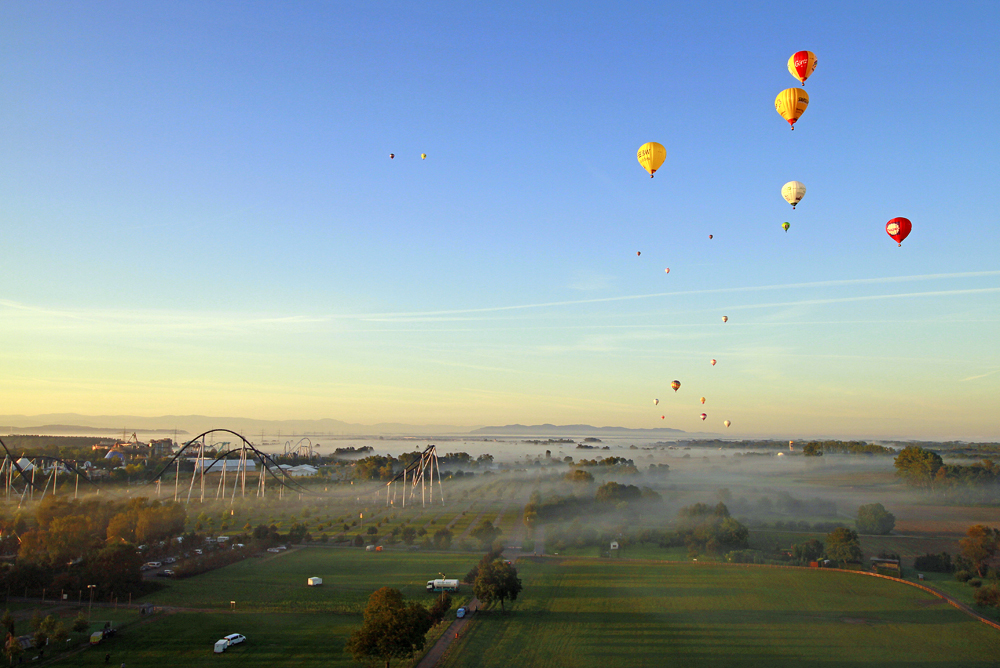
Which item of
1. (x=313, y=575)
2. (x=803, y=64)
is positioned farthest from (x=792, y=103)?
(x=313, y=575)

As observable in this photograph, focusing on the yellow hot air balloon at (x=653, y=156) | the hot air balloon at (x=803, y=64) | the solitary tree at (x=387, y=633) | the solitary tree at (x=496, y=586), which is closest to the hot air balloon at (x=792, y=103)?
the hot air balloon at (x=803, y=64)

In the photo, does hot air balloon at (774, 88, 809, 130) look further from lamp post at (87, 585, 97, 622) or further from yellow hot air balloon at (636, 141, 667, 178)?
lamp post at (87, 585, 97, 622)

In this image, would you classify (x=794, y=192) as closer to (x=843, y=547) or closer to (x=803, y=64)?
(x=803, y=64)

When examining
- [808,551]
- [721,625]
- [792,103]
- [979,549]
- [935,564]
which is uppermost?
[792,103]

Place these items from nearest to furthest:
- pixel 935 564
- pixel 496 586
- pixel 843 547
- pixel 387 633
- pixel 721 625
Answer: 1. pixel 387 633
2. pixel 721 625
3. pixel 496 586
4. pixel 935 564
5. pixel 843 547

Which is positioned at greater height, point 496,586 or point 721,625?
point 496,586

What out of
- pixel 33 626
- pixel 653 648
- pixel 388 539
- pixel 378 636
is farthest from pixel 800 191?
pixel 33 626

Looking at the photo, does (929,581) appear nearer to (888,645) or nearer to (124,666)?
(888,645)
